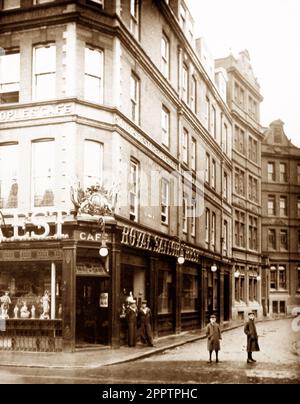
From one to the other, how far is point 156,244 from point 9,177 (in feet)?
23.7

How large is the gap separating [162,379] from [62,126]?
9387mm

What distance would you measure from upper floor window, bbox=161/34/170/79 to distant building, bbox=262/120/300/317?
17.2 ft

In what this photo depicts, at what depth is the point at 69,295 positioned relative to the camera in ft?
63.3

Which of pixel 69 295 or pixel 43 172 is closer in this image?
pixel 69 295

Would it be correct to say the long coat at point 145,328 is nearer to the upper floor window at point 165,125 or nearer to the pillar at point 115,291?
the pillar at point 115,291

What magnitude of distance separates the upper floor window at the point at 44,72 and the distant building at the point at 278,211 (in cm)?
784

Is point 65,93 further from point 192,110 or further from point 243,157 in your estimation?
point 243,157

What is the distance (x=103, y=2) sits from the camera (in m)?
20.8

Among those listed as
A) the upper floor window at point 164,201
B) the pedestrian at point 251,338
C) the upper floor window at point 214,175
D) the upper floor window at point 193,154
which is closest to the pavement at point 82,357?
the pedestrian at point 251,338

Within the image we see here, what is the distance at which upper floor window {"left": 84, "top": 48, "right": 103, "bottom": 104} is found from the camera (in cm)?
2047

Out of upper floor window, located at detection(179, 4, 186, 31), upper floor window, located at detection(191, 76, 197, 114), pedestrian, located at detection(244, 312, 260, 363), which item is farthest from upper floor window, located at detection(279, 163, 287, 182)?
pedestrian, located at detection(244, 312, 260, 363)

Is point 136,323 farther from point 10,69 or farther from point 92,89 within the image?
point 10,69

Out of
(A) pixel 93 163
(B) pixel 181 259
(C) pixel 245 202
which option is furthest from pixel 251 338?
(C) pixel 245 202

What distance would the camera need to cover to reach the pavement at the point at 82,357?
1639 cm
